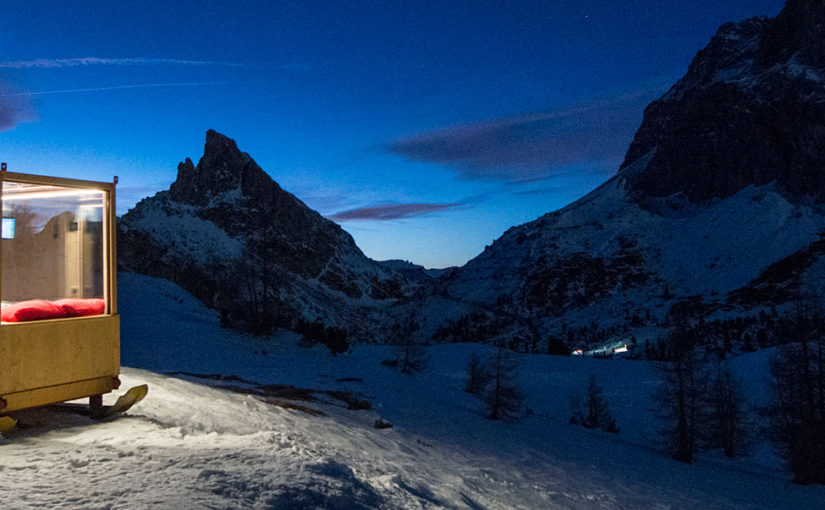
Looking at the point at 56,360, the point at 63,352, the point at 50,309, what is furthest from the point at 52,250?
the point at 56,360

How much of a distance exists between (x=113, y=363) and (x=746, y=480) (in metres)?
31.4

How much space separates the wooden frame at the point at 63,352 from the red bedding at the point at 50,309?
5.3 inches

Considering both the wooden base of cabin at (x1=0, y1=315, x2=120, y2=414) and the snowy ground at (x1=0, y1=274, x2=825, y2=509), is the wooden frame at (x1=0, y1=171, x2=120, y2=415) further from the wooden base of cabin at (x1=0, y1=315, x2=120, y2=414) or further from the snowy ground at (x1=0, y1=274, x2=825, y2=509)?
the snowy ground at (x1=0, y1=274, x2=825, y2=509)

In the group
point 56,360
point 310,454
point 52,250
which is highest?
point 52,250

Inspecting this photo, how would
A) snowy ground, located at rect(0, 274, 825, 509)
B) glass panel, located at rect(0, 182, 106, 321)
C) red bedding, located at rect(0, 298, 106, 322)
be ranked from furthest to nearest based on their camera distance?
glass panel, located at rect(0, 182, 106, 321) < red bedding, located at rect(0, 298, 106, 322) < snowy ground, located at rect(0, 274, 825, 509)

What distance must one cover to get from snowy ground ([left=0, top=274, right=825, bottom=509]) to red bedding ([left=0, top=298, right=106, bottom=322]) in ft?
5.64

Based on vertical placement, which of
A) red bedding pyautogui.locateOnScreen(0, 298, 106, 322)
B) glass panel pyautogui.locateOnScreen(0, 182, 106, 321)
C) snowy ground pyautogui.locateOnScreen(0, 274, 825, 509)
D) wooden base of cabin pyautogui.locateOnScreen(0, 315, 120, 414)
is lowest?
snowy ground pyautogui.locateOnScreen(0, 274, 825, 509)

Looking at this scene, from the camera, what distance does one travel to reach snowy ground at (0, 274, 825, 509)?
20.7ft

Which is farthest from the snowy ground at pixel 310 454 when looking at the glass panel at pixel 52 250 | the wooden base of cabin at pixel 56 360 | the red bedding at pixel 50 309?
the glass panel at pixel 52 250

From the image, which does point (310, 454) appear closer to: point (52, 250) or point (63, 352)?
point (63, 352)

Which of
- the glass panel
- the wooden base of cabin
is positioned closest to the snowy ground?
the wooden base of cabin

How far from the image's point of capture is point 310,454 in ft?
27.9

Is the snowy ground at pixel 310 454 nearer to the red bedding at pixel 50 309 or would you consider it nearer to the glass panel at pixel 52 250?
the red bedding at pixel 50 309

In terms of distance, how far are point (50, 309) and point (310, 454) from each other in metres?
4.67
